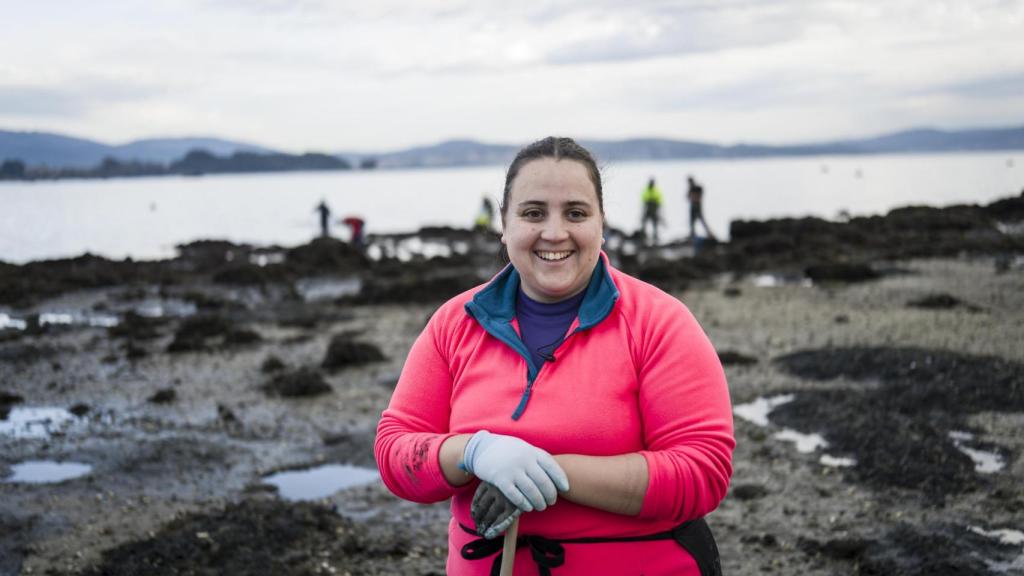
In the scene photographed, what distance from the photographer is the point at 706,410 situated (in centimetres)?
233

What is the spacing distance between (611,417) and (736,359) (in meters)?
7.80

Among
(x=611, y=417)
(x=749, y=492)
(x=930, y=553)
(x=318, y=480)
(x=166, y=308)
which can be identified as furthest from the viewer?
(x=166, y=308)

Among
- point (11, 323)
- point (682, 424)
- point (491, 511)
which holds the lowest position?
point (11, 323)

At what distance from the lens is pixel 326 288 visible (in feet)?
65.5

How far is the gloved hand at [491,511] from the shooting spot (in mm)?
2297

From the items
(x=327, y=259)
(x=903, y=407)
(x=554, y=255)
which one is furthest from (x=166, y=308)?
(x=554, y=255)

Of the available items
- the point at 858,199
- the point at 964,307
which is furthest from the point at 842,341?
the point at 858,199

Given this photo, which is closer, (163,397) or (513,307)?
(513,307)

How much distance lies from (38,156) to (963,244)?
193 m

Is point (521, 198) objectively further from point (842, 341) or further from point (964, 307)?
point (964, 307)

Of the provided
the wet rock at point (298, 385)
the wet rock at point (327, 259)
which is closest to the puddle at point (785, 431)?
the wet rock at point (298, 385)

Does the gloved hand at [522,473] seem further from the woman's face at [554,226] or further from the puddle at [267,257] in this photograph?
the puddle at [267,257]

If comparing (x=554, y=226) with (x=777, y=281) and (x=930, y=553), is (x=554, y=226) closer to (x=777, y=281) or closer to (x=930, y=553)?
(x=930, y=553)

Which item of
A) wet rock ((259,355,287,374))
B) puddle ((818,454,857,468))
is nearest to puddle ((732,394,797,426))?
puddle ((818,454,857,468))
